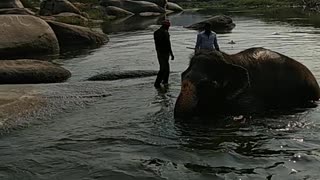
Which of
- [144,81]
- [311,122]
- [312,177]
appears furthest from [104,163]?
[144,81]

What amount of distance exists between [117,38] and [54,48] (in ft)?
30.0

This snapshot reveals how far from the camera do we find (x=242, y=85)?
12156 mm

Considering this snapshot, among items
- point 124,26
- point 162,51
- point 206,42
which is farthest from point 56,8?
point 162,51

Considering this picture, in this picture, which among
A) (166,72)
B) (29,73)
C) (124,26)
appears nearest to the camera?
(166,72)

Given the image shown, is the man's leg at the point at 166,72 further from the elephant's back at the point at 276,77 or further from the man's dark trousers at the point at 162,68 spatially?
the elephant's back at the point at 276,77

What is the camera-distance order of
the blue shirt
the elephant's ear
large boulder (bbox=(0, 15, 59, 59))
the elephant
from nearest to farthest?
the elephant < the elephant's ear < the blue shirt < large boulder (bbox=(0, 15, 59, 59))

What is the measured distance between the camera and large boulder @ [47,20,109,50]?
95.5 ft

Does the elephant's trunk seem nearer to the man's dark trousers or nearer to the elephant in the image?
the elephant

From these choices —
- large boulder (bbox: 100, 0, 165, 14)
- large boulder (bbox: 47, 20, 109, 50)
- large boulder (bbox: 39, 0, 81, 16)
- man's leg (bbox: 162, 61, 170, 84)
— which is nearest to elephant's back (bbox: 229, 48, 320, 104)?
man's leg (bbox: 162, 61, 170, 84)

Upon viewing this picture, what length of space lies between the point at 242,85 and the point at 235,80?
0.63 feet

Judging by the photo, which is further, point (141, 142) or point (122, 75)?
point (122, 75)

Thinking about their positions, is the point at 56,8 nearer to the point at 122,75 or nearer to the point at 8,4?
the point at 8,4

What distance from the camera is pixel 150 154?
995 cm

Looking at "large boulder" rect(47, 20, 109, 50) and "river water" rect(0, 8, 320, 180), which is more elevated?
"river water" rect(0, 8, 320, 180)
